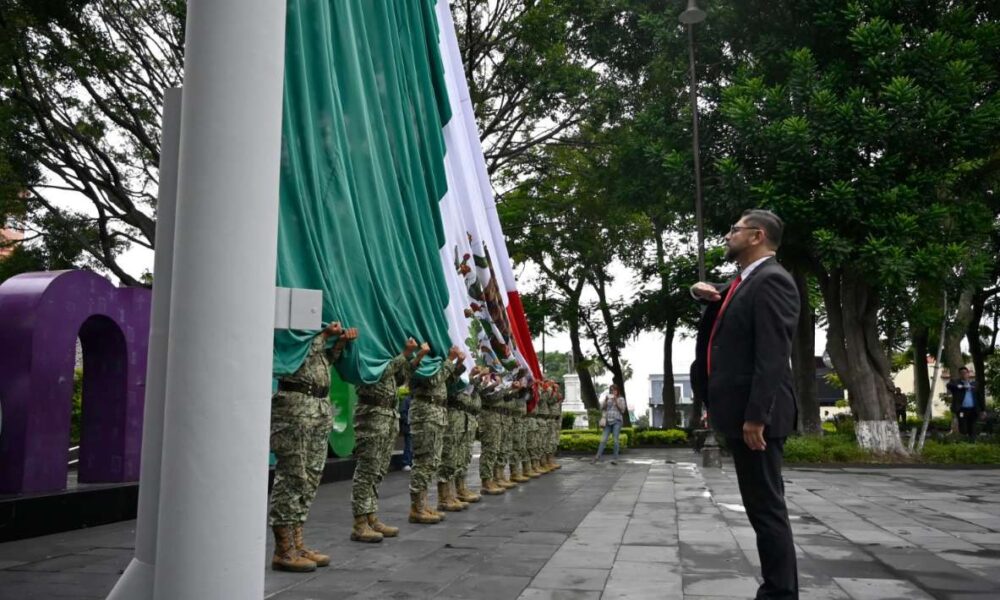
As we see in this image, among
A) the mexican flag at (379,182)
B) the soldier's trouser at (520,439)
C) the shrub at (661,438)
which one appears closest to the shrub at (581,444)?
the shrub at (661,438)

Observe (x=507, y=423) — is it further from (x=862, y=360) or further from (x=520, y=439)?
(x=862, y=360)

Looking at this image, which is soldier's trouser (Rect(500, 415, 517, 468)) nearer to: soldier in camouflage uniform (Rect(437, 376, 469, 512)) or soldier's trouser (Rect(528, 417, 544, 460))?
soldier's trouser (Rect(528, 417, 544, 460))

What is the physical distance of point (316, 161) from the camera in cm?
518

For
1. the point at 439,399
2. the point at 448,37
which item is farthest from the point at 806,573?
the point at 448,37

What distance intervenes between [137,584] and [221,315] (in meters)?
0.94

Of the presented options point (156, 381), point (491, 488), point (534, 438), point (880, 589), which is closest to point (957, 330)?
point (534, 438)

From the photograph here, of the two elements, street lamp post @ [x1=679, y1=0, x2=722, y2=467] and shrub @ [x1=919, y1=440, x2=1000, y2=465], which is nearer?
shrub @ [x1=919, y1=440, x2=1000, y2=465]

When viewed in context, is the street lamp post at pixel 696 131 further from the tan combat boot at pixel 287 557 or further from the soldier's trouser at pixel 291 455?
the tan combat boot at pixel 287 557

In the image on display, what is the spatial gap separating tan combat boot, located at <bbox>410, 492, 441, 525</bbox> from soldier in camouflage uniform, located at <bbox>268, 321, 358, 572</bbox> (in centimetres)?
230

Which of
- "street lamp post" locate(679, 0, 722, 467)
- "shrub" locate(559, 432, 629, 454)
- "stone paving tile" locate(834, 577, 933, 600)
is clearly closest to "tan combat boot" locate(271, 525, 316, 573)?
"stone paving tile" locate(834, 577, 933, 600)

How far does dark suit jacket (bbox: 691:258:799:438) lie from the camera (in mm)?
3801

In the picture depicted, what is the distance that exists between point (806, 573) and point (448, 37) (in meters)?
6.45

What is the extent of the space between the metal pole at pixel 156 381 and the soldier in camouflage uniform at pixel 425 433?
4.89 m

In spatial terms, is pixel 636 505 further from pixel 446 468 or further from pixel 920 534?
pixel 920 534
